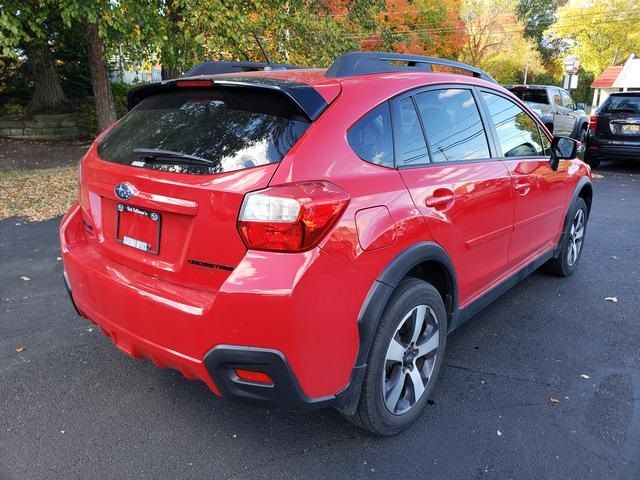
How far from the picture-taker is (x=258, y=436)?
2.63m

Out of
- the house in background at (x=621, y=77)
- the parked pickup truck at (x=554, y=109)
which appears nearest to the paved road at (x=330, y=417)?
the parked pickup truck at (x=554, y=109)

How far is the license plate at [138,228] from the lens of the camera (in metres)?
2.32

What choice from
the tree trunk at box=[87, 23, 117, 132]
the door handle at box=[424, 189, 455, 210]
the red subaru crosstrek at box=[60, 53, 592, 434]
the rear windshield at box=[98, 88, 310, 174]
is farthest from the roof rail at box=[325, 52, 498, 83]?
the tree trunk at box=[87, 23, 117, 132]

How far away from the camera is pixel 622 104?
37.6ft

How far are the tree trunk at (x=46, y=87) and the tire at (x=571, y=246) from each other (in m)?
14.4

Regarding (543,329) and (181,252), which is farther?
(543,329)

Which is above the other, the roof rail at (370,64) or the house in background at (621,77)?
the house in background at (621,77)

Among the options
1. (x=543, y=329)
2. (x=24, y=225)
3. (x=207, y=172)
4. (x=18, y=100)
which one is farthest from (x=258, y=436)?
(x=18, y=100)

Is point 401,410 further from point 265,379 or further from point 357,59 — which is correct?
point 357,59

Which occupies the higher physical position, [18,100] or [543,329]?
[18,100]

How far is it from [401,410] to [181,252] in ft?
4.36

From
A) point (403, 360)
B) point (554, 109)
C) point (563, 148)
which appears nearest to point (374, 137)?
point (403, 360)

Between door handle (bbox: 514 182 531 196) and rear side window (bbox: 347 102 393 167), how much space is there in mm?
1334

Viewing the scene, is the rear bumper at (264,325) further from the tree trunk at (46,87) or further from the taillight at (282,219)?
the tree trunk at (46,87)
